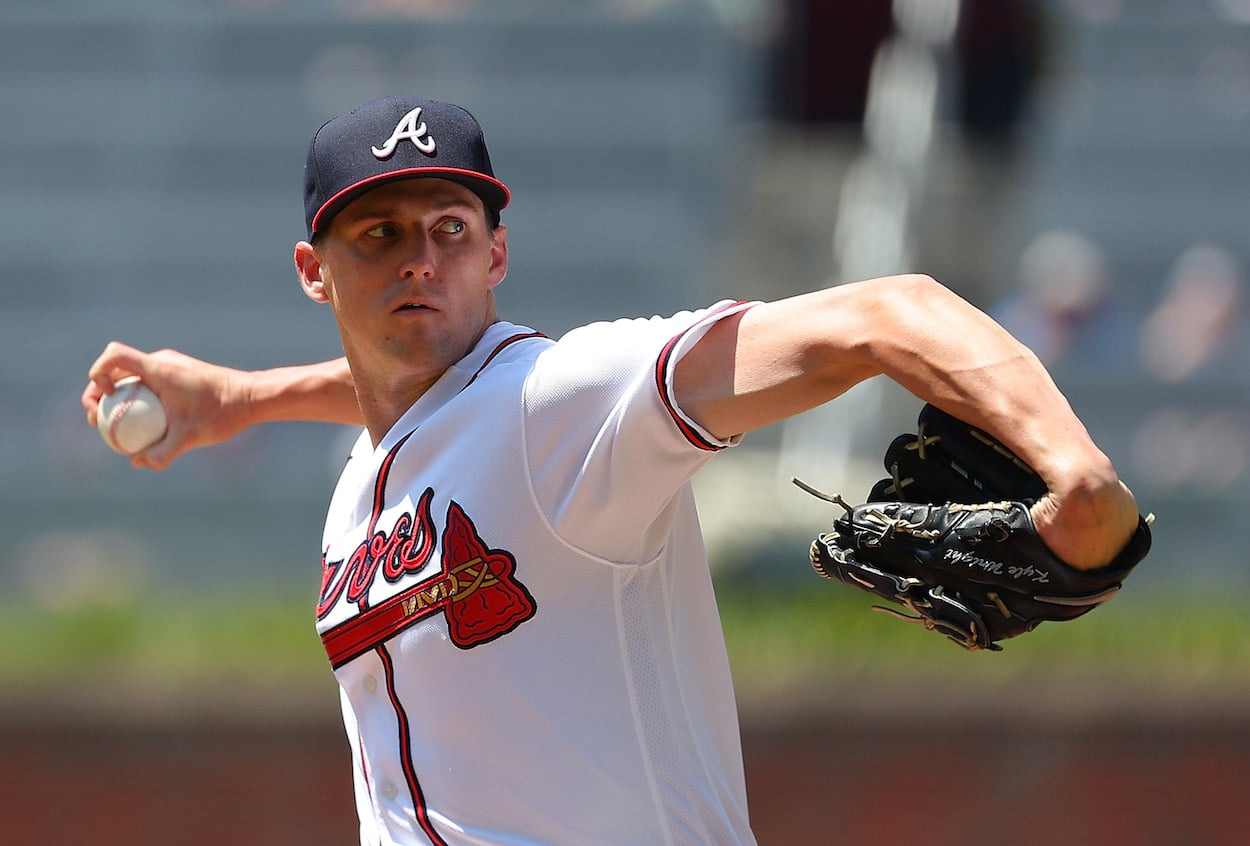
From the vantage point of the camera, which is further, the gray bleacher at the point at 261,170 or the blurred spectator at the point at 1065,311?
the gray bleacher at the point at 261,170

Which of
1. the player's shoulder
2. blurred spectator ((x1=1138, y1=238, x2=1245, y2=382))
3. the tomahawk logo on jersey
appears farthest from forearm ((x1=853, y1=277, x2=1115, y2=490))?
blurred spectator ((x1=1138, y1=238, x2=1245, y2=382))

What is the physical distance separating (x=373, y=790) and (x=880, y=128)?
272 inches

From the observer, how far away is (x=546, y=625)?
6.92 ft

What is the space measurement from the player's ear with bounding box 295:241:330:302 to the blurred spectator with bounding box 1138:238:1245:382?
5.98 metres

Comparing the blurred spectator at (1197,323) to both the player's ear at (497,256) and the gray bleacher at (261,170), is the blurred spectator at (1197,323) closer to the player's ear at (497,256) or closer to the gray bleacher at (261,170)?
the gray bleacher at (261,170)

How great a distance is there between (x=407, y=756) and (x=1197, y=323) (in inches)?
258

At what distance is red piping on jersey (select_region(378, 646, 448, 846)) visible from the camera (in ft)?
7.21

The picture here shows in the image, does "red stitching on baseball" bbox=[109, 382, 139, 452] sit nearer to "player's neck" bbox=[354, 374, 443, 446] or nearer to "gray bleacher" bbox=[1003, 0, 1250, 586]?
"player's neck" bbox=[354, 374, 443, 446]

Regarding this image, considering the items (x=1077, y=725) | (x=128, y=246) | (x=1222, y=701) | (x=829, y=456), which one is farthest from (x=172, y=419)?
(x=128, y=246)

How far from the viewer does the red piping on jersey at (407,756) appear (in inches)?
86.5

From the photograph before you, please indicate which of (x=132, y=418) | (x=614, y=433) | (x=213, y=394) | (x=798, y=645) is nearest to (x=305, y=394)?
(x=213, y=394)

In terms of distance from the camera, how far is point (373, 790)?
7.55 ft

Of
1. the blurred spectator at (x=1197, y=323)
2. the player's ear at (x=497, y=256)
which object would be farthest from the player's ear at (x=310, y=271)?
the blurred spectator at (x=1197, y=323)

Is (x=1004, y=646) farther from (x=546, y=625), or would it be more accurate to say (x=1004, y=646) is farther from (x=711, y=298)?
(x=546, y=625)
